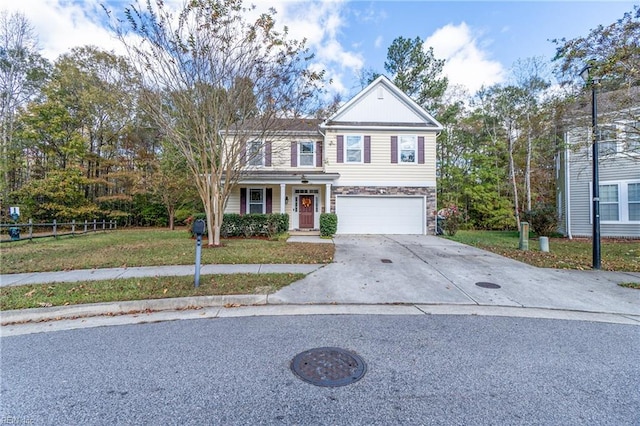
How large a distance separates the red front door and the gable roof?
449cm

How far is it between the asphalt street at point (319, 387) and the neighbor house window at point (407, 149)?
37.3ft

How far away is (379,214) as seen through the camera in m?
14.4

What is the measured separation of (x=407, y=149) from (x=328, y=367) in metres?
13.4

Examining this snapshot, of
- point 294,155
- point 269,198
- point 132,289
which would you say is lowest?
point 132,289


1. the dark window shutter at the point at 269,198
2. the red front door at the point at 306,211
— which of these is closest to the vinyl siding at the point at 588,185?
the red front door at the point at 306,211

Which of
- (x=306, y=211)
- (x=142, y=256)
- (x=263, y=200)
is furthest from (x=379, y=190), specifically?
(x=142, y=256)

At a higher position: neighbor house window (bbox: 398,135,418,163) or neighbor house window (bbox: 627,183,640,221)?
neighbor house window (bbox: 398,135,418,163)

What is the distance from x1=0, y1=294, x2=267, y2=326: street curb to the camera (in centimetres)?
404

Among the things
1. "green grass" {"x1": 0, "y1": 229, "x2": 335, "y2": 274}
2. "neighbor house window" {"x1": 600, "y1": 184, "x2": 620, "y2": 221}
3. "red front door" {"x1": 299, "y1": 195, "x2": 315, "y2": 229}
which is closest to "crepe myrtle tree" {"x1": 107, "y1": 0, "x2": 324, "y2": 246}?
"green grass" {"x1": 0, "y1": 229, "x2": 335, "y2": 274}

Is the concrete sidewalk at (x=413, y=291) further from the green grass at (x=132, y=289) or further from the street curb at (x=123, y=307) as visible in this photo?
the green grass at (x=132, y=289)

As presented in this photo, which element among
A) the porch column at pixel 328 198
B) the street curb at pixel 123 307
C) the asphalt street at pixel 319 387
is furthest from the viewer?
the porch column at pixel 328 198

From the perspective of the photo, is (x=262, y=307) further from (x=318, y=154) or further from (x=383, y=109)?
(x=383, y=109)

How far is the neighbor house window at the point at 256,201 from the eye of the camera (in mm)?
15016

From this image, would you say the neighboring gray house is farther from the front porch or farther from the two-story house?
the front porch
